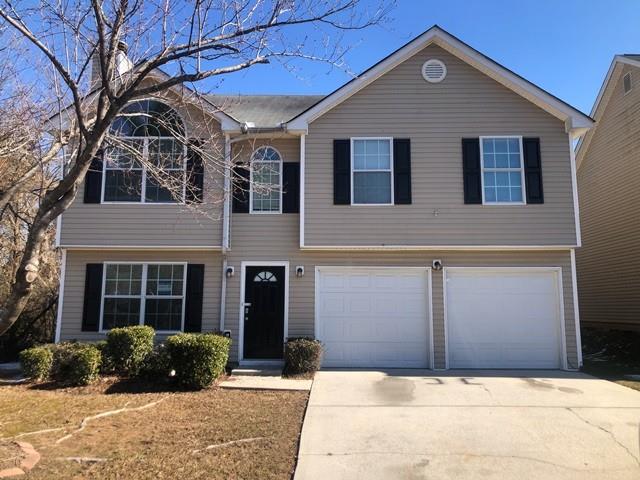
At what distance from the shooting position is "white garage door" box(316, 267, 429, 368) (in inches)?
453

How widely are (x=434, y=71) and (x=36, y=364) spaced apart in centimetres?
1038

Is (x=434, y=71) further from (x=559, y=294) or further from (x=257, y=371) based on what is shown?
(x=257, y=371)

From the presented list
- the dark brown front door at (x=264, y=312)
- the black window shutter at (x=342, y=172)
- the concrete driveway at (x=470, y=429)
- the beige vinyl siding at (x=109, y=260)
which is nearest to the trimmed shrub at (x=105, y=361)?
the beige vinyl siding at (x=109, y=260)

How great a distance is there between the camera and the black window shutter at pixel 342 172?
38.3 ft

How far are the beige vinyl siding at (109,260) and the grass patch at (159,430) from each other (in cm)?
230

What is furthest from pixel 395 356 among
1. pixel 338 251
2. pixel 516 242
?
pixel 516 242

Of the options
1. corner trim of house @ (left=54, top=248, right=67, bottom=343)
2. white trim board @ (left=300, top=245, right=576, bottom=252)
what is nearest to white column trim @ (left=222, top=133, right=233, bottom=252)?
white trim board @ (left=300, top=245, right=576, bottom=252)

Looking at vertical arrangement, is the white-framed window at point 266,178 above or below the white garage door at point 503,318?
above

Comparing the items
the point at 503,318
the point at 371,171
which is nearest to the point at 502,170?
the point at 371,171

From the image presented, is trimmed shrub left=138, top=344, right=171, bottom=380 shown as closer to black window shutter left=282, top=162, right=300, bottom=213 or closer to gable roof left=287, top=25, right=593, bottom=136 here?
black window shutter left=282, top=162, right=300, bottom=213

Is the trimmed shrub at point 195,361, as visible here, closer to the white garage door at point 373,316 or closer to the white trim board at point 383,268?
the white trim board at point 383,268

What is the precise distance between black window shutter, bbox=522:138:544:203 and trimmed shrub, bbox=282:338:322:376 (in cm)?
583

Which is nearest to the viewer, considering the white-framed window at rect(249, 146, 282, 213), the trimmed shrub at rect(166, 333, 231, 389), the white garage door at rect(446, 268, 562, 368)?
the trimmed shrub at rect(166, 333, 231, 389)

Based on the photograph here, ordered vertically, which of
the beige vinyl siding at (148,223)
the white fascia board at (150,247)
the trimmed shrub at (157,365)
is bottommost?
the trimmed shrub at (157,365)
